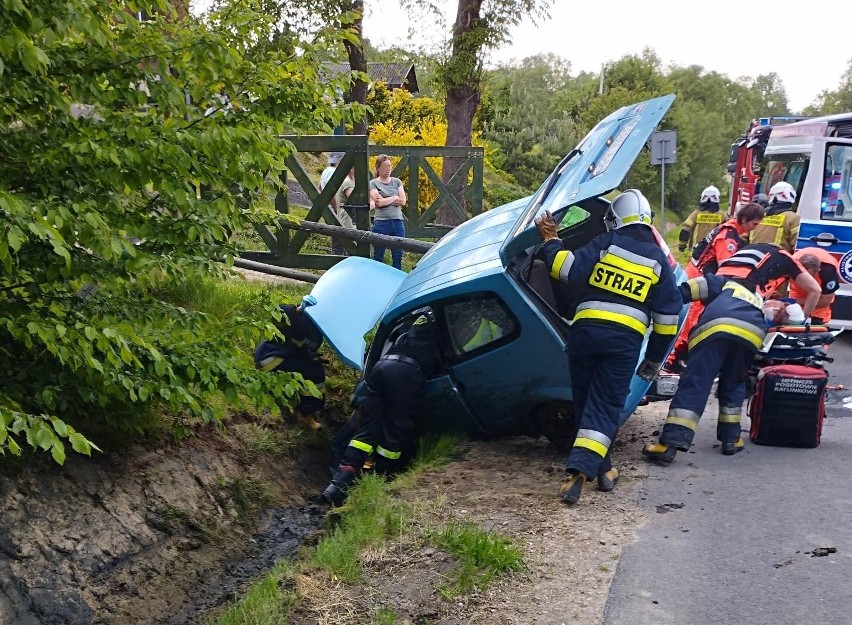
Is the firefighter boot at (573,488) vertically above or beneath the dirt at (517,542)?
above

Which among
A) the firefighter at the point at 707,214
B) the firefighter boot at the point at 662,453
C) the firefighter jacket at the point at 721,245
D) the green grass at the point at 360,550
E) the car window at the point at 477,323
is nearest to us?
the green grass at the point at 360,550

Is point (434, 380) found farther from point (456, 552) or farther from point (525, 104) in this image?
point (525, 104)

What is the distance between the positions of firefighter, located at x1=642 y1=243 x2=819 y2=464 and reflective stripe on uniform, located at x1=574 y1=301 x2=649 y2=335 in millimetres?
726

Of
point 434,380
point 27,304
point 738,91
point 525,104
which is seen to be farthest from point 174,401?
point 738,91

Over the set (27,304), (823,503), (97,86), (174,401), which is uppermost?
(97,86)

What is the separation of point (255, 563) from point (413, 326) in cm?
194

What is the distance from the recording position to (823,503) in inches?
197

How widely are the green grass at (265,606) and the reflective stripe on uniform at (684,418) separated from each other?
2.79m

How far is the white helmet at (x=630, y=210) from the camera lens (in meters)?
5.27

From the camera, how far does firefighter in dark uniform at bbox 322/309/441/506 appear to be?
594cm

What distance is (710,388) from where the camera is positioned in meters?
5.95

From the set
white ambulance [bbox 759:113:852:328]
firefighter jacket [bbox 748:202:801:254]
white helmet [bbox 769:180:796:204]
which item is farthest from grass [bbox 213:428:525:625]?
white ambulance [bbox 759:113:852:328]

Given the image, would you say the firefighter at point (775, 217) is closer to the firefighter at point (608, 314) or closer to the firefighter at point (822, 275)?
the firefighter at point (822, 275)

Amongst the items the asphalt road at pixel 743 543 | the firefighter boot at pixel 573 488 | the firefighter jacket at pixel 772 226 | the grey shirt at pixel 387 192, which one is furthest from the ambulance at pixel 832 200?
the firefighter boot at pixel 573 488
